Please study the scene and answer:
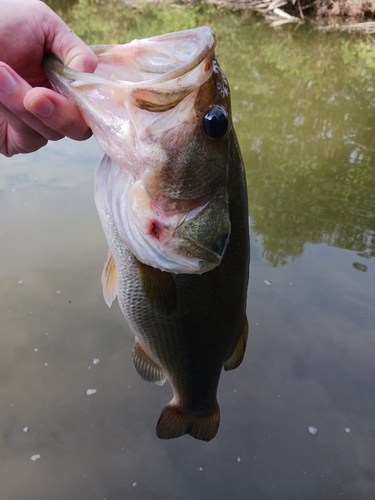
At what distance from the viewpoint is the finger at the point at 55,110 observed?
1076 millimetres

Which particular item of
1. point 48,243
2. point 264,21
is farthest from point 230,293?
point 264,21

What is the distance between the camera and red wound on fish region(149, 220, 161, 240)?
1.17m

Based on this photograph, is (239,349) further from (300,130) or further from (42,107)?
(300,130)

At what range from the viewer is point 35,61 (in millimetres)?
1272

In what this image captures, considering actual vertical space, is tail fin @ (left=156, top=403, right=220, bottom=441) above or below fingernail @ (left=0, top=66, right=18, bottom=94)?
below

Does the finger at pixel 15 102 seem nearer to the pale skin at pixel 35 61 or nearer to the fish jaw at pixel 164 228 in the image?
the pale skin at pixel 35 61

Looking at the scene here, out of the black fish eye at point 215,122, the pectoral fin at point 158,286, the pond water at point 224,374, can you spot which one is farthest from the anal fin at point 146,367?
the black fish eye at point 215,122


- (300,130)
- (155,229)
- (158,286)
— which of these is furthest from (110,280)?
(300,130)

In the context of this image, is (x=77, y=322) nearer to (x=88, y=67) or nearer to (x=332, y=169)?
(x=88, y=67)

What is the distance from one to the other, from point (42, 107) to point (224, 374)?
216 centimetres

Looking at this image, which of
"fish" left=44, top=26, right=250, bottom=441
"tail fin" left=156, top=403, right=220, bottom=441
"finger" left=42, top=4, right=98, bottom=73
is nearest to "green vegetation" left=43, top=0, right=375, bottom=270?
"tail fin" left=156, top=403, right=220, bottom=441

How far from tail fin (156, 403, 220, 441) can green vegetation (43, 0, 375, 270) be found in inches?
86.5

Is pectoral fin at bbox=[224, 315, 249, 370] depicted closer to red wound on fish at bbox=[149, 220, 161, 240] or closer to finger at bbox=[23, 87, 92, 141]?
red wound on fish at bbox=[149, 220, 161, 240]

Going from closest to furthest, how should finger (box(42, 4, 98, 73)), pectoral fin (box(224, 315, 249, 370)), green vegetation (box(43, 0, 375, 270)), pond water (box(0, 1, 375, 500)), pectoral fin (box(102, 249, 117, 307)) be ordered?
finger (box(42, 4, 98, 73)) < pectoral fin (box(102, 249, 117, 307)) < pectoral fin (box(224, 315, 249, 370)) < pond water (box(0, 1, 375, 500)) < green vegetation (box(43, 0, 375, 270))
